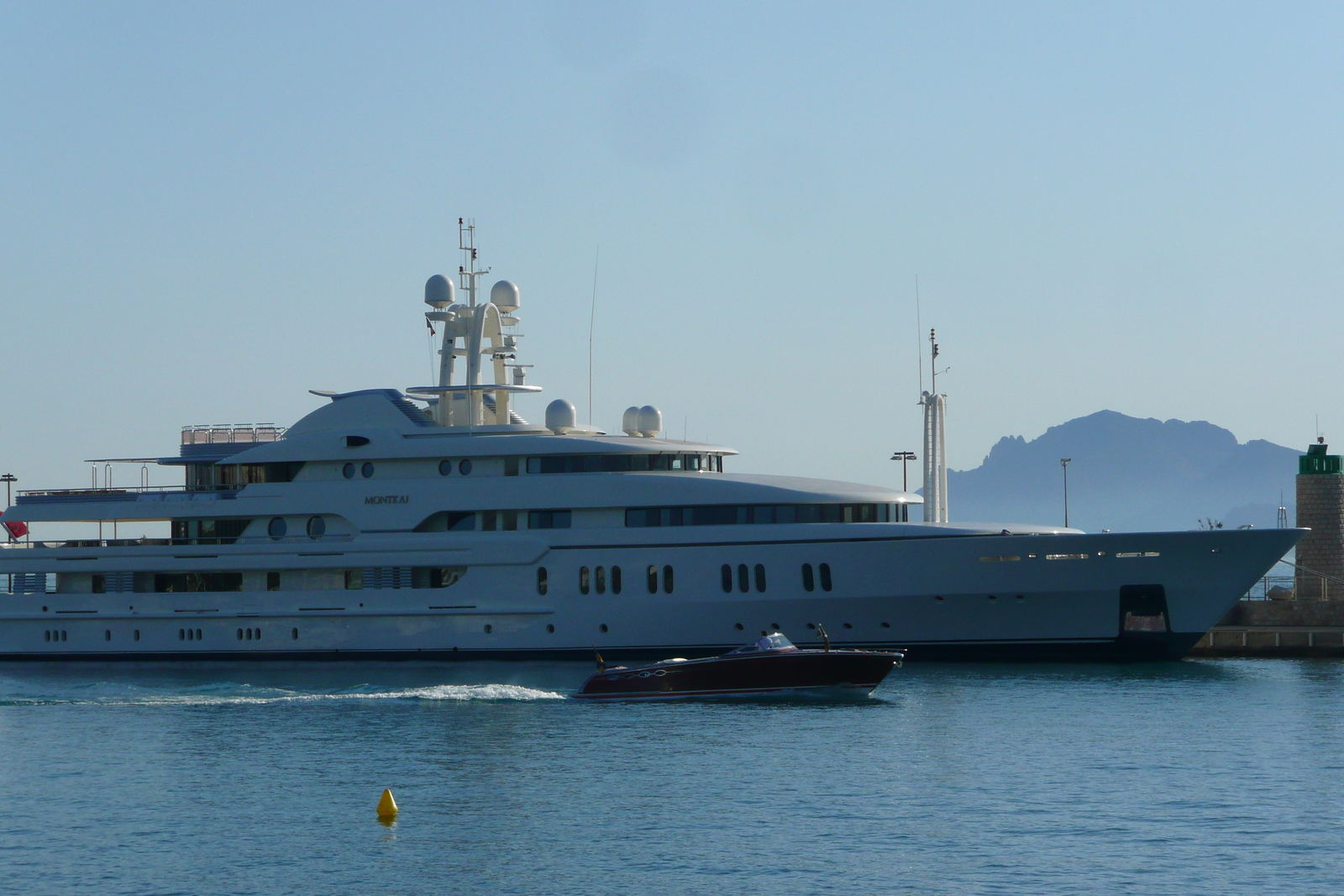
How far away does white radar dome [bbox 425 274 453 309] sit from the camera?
148 feet

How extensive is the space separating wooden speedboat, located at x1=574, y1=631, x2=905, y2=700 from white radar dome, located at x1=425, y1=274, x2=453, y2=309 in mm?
13709

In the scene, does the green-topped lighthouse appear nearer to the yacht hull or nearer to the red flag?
the yacht hull

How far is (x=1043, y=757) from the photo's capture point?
2839cm

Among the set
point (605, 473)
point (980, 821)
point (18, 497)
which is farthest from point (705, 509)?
point (18, 497)

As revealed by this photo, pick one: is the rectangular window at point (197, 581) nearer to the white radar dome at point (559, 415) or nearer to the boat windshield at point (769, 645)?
the white radar dome at point (559, 415)

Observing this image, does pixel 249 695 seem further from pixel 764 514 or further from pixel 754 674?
pixel 764 514

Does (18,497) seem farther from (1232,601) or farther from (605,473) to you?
(1232,601)

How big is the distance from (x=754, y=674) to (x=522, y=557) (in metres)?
7.83

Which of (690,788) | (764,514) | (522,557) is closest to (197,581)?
(522,557)

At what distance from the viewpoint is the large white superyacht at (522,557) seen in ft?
126

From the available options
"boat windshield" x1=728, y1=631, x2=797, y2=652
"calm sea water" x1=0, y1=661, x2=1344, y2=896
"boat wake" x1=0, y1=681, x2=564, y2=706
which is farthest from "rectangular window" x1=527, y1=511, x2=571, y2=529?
"boat windshield" x1=728, y1=631, x2=797, y2=652

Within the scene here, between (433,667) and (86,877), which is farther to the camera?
(433,667)

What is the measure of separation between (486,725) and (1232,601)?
61.0 feet

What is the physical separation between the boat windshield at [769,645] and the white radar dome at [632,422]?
916cm
